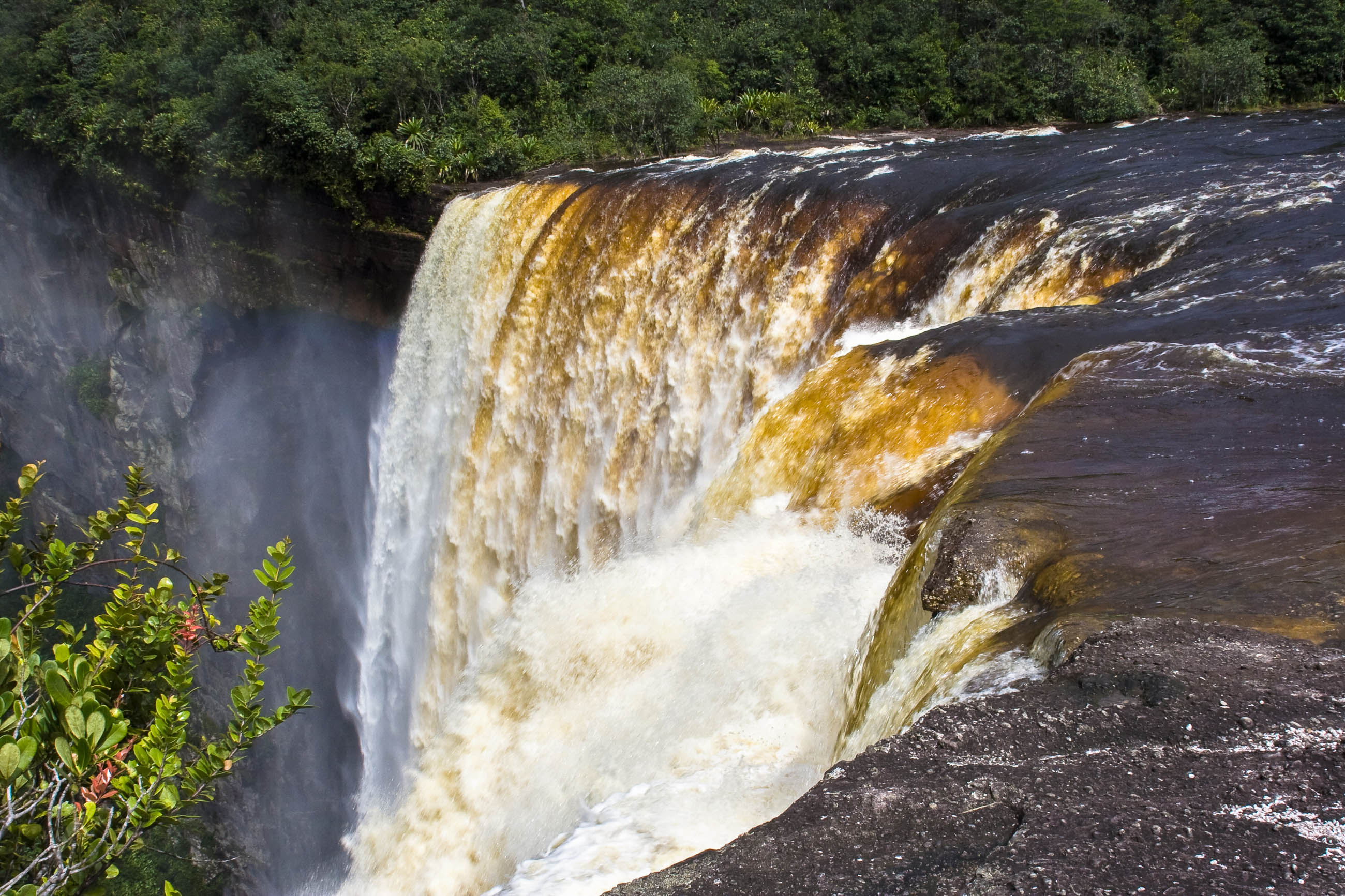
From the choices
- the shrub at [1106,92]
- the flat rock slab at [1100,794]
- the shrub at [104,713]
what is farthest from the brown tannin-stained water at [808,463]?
the shrub at [1106,92]

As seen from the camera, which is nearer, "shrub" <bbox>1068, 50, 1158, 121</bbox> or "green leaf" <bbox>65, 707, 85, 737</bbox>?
"green leaf" <bbox>65, 707, 85, 737</bbox>

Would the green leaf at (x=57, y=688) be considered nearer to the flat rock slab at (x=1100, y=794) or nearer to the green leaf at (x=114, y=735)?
the green leaf at (x=114, y=735)

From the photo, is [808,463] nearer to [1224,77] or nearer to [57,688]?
[57,688]

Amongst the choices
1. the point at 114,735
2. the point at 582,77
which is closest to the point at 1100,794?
the point at 114,735

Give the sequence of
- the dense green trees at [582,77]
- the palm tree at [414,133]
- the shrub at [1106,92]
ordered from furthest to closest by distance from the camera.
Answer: the palm tree at [414,133] < the dense green trees at [582,77] < the shrub at [1106,92]

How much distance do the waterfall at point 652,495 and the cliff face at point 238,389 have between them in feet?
18.0

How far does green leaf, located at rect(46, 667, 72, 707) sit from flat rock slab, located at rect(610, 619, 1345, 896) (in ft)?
5.17

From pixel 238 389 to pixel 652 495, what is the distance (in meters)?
17.4

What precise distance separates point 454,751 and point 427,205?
14527 millimetres

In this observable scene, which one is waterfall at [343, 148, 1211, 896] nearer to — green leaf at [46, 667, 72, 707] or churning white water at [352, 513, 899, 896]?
churning white water at [352, 513, 899, 896]

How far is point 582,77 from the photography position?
26156mm

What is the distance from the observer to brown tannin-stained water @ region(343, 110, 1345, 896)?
3.78 metres

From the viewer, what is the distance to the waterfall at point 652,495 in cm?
462

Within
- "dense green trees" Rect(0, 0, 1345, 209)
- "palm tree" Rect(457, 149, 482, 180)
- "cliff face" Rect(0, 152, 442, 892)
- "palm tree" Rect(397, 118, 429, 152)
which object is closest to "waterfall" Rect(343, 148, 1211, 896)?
"palm tree" Rect(457, 149, 482, 180)
